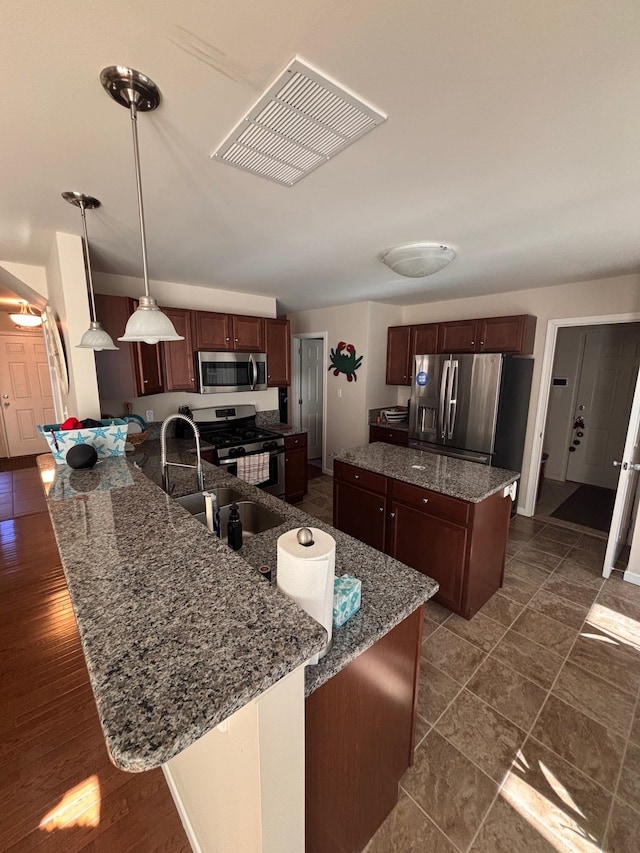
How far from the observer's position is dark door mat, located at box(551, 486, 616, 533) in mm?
3703

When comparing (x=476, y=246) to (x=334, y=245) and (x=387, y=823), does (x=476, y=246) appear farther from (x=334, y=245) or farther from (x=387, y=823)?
(x=387, y=823)

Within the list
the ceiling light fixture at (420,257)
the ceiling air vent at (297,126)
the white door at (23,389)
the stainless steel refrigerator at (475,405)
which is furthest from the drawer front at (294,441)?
the white door at (23,389)

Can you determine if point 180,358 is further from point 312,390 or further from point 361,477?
point 312,390

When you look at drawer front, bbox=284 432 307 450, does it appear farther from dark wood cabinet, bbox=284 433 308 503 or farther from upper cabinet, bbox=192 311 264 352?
upper cabinet, bbox=192 311 264 352

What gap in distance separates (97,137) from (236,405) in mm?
2917

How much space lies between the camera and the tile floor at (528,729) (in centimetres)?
126

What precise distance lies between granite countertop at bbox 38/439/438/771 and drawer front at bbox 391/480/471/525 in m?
0.95

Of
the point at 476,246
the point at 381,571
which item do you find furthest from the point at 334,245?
the point at 381,571

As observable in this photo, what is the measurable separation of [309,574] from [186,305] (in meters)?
3.44

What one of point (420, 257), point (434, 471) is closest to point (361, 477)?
point (434, 471)

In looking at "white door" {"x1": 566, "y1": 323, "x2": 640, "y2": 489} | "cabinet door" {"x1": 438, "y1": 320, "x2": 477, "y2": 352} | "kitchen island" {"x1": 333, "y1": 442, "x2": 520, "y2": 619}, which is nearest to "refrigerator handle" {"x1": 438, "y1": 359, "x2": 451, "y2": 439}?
"cabinet door" {"x1": 438, "y1": 320, "x2": 477, "y2": 352}

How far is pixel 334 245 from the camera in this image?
90.2 inches

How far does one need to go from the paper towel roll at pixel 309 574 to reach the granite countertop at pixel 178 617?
0.12 ft

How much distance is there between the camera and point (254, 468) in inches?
134
